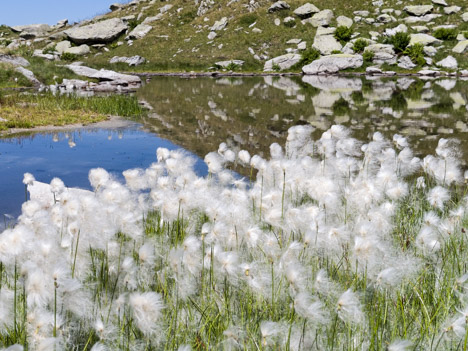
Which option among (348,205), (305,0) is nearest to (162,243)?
(348,205)

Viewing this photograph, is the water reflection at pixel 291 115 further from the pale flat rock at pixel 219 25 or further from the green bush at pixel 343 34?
the pale flat rock at pixel 219 25

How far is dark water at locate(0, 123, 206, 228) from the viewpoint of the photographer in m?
9.14

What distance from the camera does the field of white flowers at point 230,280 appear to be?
101 inches

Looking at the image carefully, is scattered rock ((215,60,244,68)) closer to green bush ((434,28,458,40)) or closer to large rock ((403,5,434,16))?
green bush ((434,28,458,40))

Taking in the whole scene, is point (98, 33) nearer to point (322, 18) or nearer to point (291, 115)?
point (322, 18)

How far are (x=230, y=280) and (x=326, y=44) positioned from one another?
185 feet

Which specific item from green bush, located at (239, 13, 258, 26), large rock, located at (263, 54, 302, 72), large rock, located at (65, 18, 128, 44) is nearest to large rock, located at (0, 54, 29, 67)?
large rock, located at (263, 54, 302, 72)

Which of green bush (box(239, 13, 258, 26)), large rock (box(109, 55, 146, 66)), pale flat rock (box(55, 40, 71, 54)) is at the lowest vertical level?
large rock (box(109, 55, 146, 66))

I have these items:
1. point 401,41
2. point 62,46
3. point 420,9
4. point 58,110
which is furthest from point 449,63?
point 62,46

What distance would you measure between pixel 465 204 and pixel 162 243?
362 centimetres

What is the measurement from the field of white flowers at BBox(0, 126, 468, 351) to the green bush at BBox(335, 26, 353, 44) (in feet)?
184

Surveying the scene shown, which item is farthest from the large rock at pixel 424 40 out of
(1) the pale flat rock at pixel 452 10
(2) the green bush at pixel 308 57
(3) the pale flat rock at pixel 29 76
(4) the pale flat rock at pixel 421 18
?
(3) the pale flat rock at pixel 29 76

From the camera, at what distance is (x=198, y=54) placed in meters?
63.3

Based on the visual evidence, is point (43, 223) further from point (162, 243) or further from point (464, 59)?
point (464, 59)
